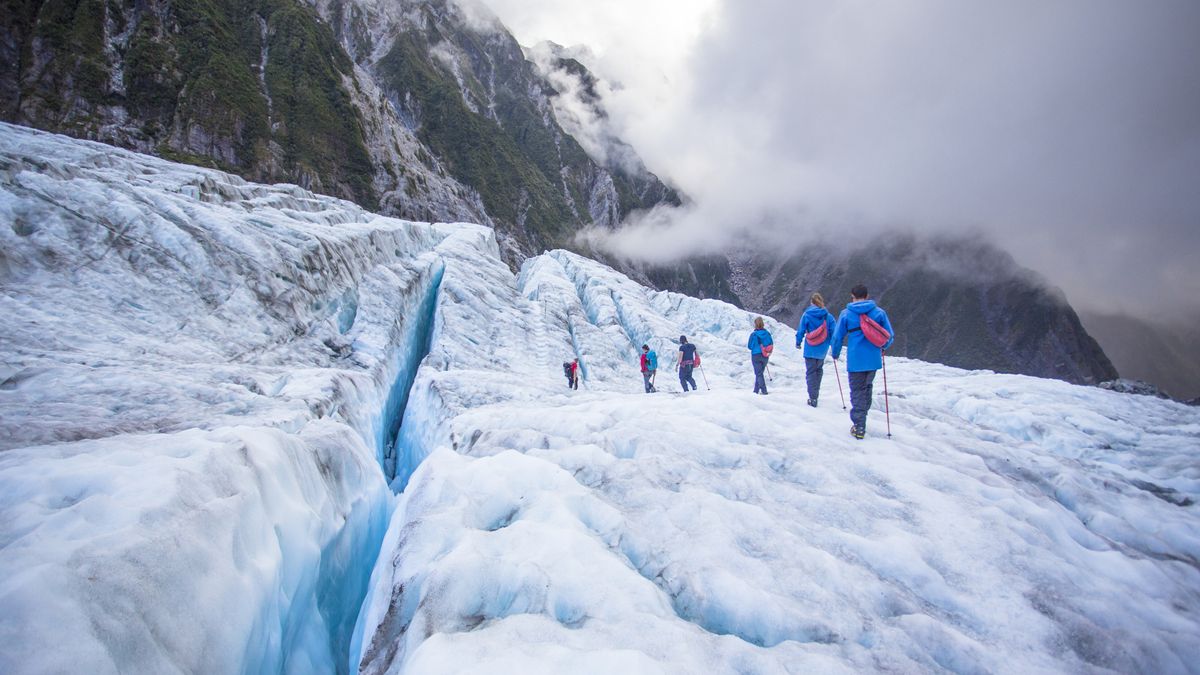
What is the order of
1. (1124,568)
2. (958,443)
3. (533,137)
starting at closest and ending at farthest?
(1124,568) → (958,443) → (533,137)

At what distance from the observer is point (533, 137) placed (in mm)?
155125

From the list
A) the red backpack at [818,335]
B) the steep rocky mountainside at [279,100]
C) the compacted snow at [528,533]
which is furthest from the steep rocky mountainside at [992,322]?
the compacted snow at [528,533]

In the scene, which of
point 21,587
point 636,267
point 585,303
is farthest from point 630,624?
point 636,267

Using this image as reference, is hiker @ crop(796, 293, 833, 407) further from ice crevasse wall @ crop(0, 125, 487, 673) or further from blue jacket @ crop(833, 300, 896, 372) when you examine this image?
ice crevasse wall @ crop(0, 125, 487, 673)

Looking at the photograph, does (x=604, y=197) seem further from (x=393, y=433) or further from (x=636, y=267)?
(x=393, y=433)

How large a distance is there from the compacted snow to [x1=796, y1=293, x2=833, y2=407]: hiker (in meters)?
0.64

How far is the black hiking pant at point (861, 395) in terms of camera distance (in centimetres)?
698

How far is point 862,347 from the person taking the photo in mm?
7059

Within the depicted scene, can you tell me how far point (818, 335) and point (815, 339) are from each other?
9 cm

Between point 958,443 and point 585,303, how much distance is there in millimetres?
35396

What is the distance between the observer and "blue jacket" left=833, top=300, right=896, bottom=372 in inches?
275

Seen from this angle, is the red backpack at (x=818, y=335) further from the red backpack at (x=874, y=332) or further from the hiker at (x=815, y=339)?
the red backpack at (x=874, y=332)

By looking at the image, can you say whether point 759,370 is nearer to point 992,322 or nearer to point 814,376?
point 814,376

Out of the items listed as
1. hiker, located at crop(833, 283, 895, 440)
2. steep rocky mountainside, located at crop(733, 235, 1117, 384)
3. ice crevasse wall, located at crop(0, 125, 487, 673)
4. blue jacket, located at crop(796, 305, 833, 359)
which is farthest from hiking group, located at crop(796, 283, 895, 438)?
steep rocky mountainside, located at crop(733, 235, 1117, 384)
